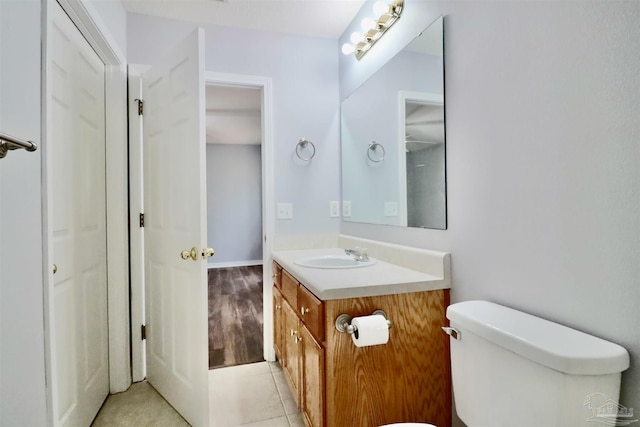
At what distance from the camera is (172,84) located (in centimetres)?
166

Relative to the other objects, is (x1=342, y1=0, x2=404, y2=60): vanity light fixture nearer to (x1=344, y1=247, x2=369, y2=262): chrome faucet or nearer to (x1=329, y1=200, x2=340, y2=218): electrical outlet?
(x1=329, y1=200, x2=340, y2=218): electrical outlet

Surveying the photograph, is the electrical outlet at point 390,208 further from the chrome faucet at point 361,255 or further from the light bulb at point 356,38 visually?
the light bulb at point 356,38

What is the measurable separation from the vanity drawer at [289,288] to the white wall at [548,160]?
2.37 feet

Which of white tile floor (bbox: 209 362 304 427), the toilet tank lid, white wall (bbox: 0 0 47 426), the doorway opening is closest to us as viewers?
the toilet tank lid

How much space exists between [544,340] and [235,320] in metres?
2.77

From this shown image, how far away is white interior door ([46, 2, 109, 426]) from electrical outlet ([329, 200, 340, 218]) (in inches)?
56.0

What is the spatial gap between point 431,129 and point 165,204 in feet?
4.70

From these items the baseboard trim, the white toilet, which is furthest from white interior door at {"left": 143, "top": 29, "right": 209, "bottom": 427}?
the baseboard trim

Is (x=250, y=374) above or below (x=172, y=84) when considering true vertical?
below

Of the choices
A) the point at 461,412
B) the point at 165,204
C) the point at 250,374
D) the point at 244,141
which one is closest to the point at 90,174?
the point at 165,204

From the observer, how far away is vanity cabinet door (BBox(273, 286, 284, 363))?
75.1 inches

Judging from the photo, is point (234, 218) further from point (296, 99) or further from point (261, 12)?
point (261, 12)

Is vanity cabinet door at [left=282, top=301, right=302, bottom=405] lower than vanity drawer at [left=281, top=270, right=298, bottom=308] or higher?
lower

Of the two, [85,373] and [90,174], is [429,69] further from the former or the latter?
[85,373]
